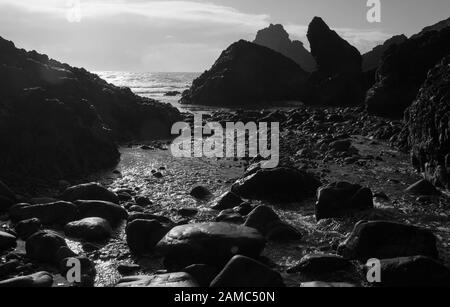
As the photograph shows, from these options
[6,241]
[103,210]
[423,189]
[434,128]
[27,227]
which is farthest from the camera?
[434,128]

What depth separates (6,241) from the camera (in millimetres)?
9086

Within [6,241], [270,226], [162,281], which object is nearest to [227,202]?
[270,226]

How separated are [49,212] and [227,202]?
187 inches

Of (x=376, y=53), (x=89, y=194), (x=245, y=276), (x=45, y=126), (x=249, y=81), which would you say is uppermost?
(x=376, y=53)

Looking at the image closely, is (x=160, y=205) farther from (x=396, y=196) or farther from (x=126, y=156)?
(x=126, y=156)

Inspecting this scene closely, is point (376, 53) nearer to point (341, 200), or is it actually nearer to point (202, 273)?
point (341, 200)

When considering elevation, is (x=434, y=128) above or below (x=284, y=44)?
below

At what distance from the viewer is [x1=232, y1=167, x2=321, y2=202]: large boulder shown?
13062 mm

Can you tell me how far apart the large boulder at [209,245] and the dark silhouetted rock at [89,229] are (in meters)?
2.01

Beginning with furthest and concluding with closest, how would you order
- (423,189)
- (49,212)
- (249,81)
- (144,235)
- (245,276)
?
1. (249,81)
2. (423,189)
3. (49,212)
4. (144,235)
5. (245,276)

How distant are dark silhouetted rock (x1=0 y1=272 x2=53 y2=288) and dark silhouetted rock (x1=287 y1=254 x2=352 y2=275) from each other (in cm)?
433

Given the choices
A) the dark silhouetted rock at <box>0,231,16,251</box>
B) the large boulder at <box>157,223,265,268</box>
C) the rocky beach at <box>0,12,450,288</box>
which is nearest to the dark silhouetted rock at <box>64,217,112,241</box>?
the rocky beach at <box>0,12,450,288</box>

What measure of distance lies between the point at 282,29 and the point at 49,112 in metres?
146
